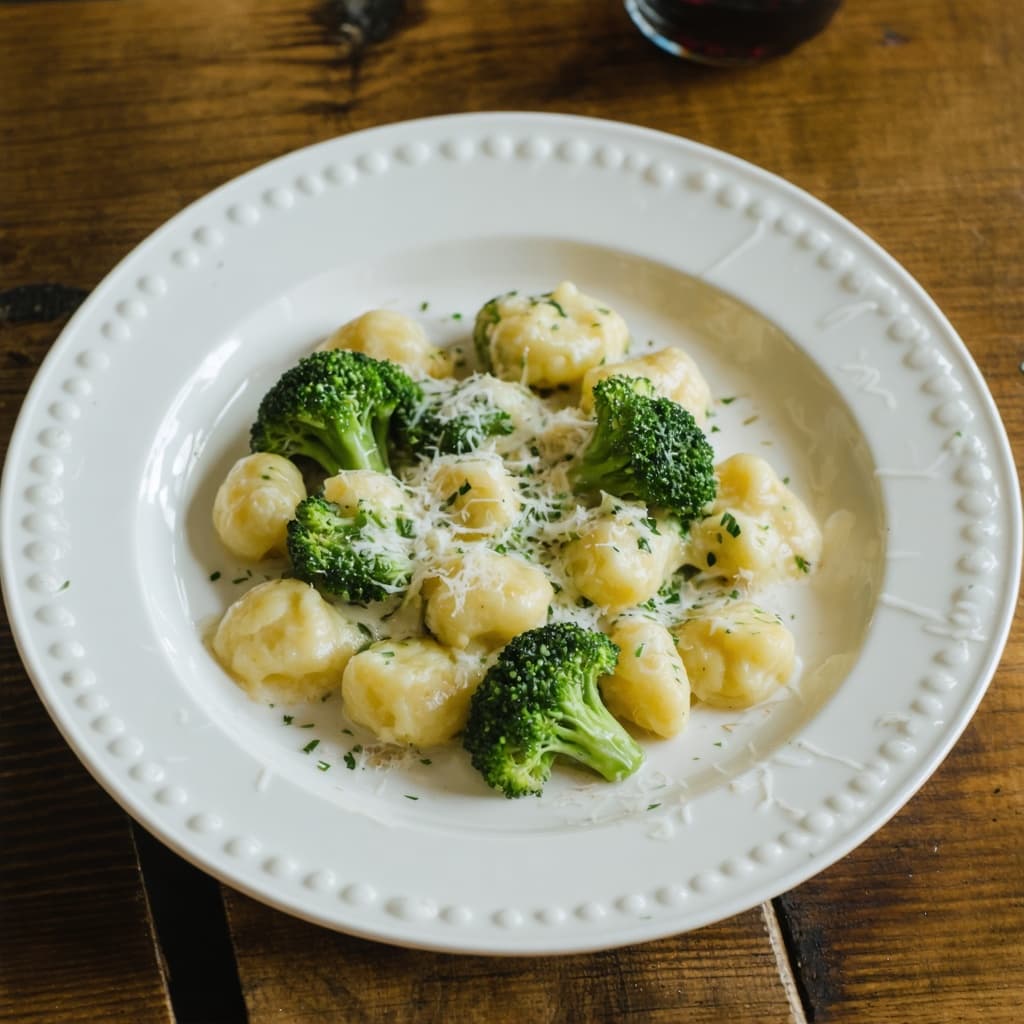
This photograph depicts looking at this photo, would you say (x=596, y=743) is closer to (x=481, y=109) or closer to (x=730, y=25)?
(x=481, y=109)

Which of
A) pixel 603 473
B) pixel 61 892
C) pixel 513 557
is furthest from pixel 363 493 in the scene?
pixel 61 892

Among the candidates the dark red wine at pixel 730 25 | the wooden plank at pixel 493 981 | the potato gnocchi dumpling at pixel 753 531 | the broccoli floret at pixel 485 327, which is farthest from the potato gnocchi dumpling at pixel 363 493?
the dark red wine at pixel 730 25

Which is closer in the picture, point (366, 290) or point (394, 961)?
point (394, 961)

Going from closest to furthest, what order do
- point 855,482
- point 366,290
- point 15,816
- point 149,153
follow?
point 15,816 → point 855,482 → point 366,290 → point 149,153

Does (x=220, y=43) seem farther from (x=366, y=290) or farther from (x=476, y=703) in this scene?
(x=476, y=703)

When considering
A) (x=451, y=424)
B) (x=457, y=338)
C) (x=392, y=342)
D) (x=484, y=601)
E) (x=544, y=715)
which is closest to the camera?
(x=544, y=715)

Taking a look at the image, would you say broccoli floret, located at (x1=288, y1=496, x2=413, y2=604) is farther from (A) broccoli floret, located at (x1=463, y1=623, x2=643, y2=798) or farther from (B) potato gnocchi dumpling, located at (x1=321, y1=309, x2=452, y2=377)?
(B) potato gnocchi dumpling, located at (x1=321, y1=309, x2=452, y2=377)

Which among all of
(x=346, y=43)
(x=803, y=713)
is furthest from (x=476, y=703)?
(x=346, y=43)

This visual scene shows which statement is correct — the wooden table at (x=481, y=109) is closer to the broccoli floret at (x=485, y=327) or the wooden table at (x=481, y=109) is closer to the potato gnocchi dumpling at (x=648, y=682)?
the potato gnocchi dumpling at (x=648, y=682)
